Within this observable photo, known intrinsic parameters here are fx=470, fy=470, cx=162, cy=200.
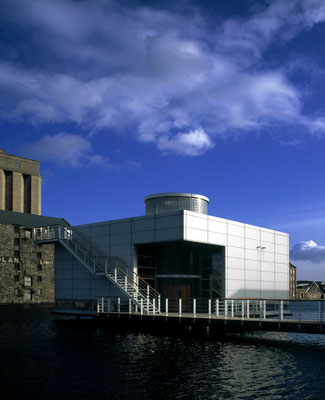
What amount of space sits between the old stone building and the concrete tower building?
42764 mm

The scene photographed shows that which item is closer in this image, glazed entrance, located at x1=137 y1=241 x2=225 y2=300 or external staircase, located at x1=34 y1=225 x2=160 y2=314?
external staircase, located at x1=34 y1=225 x2=160 y2=314

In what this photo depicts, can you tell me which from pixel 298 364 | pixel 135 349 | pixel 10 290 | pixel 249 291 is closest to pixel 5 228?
pixel 10 290

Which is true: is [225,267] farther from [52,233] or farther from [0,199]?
[0,199]

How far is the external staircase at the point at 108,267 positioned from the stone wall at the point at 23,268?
1476 inches

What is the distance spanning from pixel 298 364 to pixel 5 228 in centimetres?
6810

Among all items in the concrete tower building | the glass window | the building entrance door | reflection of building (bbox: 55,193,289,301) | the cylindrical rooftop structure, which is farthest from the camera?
the concrete tower building

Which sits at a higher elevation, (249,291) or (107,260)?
(107,260)

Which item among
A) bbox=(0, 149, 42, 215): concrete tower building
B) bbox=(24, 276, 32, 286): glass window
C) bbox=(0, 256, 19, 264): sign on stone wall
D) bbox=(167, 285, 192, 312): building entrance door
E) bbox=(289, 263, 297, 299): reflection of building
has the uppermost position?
bbox=(0, 149, 42, 215): concrete tower building

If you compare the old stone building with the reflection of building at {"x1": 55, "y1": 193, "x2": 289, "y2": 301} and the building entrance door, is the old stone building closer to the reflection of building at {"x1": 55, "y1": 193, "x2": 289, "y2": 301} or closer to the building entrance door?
the reflection of building at {"x1": 55, "y1": 193, "x2": 289, "y2": 301}

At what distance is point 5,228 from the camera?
8238 centimetres

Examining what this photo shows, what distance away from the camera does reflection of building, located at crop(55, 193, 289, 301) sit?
4016 centimetres

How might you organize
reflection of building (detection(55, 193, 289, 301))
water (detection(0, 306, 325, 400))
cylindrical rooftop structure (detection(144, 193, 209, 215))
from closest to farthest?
water (detection(0, 306, 325, 400)) → reflection of building (detection(55, 193, 289, 301)) → cylindrical rooftop structure (detection(144, 193, 209, 215))

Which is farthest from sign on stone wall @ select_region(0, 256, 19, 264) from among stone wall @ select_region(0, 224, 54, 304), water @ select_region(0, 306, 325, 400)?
water @ select_region(0, 306, 325, 400)

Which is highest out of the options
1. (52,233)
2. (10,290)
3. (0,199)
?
(0,199)
